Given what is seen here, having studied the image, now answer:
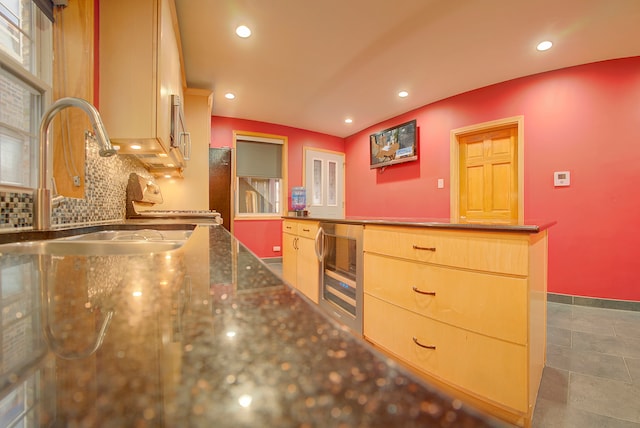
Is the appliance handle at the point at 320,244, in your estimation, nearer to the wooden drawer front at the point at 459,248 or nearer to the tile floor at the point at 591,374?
the wooden drawer front at the point at 459,248

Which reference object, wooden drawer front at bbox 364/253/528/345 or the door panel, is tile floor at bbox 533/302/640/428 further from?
the door panel

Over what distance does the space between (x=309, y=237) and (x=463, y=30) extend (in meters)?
2.35

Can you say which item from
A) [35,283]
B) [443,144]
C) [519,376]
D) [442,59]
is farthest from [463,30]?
[35,283]

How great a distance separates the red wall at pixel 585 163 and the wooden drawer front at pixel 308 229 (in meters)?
2.53

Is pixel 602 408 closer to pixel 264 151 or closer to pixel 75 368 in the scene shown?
pixel 75 368

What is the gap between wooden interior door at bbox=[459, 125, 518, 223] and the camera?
315 centimetres

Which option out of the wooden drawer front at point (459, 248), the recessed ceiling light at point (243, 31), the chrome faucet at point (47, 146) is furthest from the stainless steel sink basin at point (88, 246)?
the recessed ceiling light at point (243, 31)

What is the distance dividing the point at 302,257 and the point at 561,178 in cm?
288

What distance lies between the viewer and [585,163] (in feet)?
8.69

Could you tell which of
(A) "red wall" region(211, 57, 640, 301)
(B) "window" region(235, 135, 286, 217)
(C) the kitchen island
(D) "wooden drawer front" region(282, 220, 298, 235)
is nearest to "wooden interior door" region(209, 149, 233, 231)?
(B) "window" region(235, 135, 286, 217)

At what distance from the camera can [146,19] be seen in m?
1.50

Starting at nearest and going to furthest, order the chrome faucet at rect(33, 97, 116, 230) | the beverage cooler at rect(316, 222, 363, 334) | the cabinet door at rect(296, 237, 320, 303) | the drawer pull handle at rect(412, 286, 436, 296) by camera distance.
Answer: the chrome faucet at rect(33, 97, 116, 230)
the drawer pull handle at rect(412, 286, 436, 296)
the beverage cooler at rect(316, 222, 363, 334)
the cabinet door at rect(296, 237, 320, 303)

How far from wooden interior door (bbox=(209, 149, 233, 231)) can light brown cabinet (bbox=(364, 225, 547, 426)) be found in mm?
2785

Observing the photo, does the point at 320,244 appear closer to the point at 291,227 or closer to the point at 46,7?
the point at 291,227
